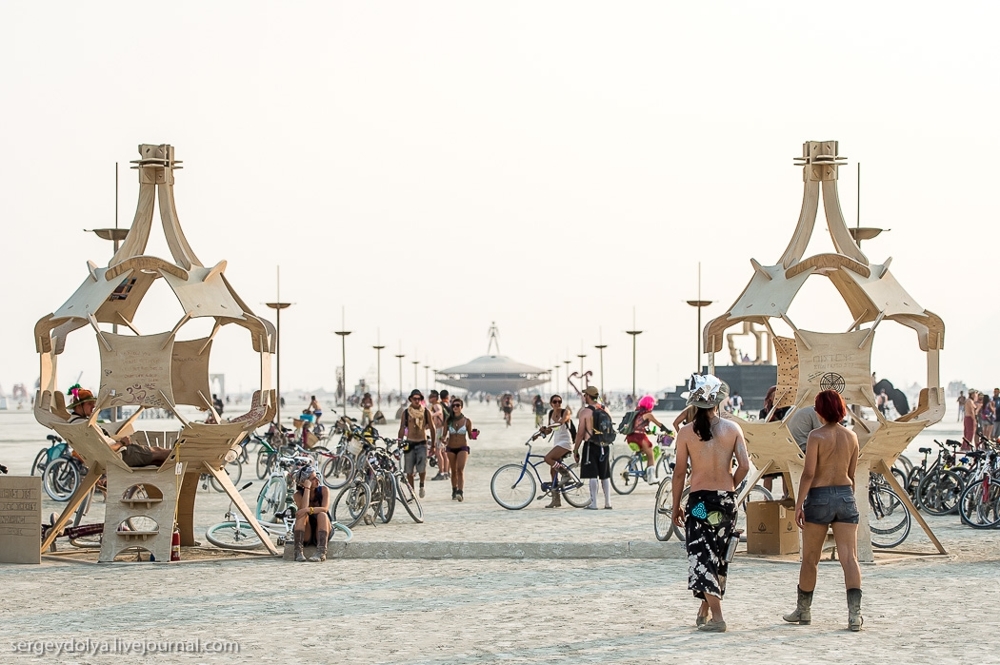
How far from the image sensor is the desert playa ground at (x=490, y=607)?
8.75 m

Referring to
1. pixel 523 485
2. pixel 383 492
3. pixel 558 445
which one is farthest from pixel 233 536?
pixel 558 445

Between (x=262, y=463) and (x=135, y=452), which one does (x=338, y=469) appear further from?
(x=135, y=452)

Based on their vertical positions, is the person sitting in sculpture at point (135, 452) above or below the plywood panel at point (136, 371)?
below

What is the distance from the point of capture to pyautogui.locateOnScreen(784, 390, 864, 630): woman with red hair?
31.1ft

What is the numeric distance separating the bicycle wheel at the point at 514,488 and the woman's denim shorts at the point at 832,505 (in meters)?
9.66

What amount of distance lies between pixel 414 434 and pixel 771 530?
7.43 meters

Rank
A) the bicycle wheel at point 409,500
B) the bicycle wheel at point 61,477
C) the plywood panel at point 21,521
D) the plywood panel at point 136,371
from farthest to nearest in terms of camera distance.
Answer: the bicycle wheel at point 61,477 → the bicycle wheel at point 409,500 → the plywood panel at point 136,371 → the plywood panel at point 21,521

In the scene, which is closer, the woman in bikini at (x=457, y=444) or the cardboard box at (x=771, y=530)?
the cardboard box at (x=771, y=530)

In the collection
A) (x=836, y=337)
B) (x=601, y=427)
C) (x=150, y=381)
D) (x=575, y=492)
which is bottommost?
(x=575, y=492)

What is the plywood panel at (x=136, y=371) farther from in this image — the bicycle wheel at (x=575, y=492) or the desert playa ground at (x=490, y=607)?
the bicycle wheel at (x=575, y=492)

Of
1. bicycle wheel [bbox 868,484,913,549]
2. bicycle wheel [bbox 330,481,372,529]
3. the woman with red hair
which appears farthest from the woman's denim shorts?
bicycle wheel [bbox 330,481,372,529]

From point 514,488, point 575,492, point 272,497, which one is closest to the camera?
point 272,497

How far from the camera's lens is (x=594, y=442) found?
18.6 meters

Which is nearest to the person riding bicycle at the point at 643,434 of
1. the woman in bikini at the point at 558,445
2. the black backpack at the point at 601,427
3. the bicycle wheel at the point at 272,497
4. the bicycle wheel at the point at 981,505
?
the woman in bikini at the point at 558,445
